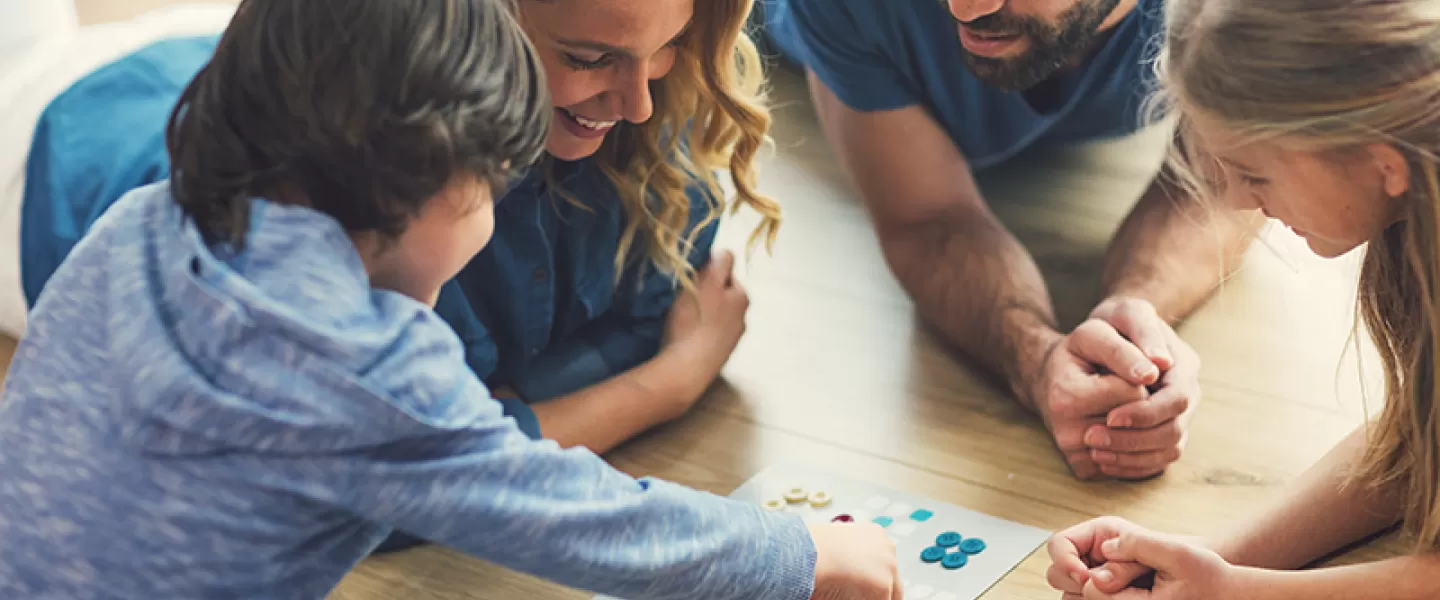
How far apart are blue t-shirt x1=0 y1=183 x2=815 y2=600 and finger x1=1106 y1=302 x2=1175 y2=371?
1.88ft

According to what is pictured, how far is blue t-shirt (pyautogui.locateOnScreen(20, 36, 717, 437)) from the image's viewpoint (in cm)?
132

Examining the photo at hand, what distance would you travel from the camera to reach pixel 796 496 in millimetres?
1311

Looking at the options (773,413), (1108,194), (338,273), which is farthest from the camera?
(1108,194)

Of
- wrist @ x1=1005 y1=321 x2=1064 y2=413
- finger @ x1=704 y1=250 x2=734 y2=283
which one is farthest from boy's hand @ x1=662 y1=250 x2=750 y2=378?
wrist @ x1=1005 y1=321 x2=1064 y2=413

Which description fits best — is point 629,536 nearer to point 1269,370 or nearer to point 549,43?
point 549,43

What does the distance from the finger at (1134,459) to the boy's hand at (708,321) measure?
0.35m

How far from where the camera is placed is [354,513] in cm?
87

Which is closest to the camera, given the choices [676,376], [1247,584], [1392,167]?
[1392,167]

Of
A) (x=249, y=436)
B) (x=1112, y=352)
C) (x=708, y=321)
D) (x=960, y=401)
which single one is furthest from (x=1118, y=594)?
(x=249, y=436)

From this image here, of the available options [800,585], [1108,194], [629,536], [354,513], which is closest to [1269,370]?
[1108,194]

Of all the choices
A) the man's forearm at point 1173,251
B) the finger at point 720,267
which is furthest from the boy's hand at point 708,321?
the man's forearm at point 1173,251

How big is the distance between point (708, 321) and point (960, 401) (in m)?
0.24

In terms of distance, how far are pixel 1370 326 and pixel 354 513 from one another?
0.68 meters

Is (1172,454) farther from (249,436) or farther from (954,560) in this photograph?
(249,436)
